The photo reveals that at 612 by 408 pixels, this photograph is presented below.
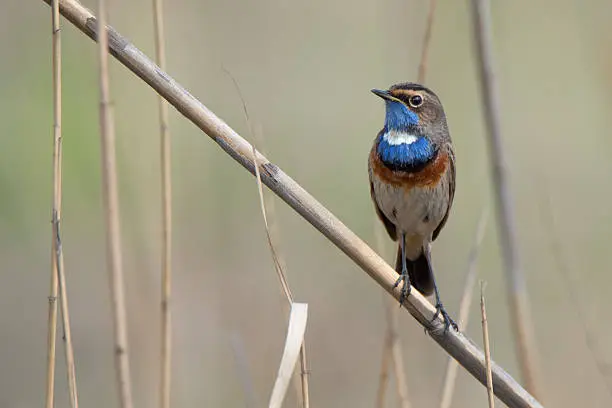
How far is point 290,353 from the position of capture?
2689 mm

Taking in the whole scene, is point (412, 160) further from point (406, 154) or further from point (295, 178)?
point (295, 178)

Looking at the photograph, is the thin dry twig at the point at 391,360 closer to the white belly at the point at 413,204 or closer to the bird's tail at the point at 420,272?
the white belly at the point at 413,204

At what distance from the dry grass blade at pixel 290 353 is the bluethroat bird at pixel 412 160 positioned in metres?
1.53

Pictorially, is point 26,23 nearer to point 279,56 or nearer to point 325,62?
point 279,56

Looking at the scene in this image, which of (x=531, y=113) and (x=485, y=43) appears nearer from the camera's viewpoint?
(x=485, y=43)

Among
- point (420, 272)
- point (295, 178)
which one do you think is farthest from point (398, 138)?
point (295, 178)

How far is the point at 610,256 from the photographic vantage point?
7164 mm

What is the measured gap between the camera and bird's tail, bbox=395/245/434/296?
4645 mm

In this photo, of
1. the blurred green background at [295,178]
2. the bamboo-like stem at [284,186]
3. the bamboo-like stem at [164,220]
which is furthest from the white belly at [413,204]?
the bamboo-like stem at [164,220]

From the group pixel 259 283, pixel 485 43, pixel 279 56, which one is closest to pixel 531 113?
pixel 279 56

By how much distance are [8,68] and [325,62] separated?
8.92 feet

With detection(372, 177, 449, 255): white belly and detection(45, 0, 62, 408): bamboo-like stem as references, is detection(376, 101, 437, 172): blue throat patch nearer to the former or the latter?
detection(372, 177, 449, 255): white belly

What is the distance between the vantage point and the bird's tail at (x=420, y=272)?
15.2ft

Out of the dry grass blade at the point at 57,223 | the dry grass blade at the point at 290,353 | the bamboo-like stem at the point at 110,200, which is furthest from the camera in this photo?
the dry grass blade at the point at 57,223
